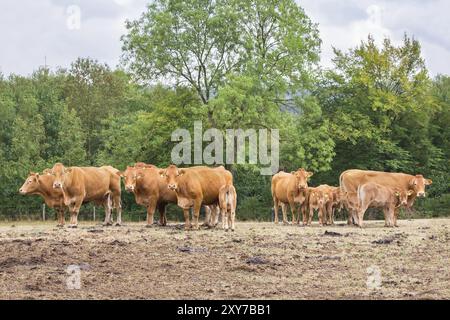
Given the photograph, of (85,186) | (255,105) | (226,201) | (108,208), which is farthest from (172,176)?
(255,105)

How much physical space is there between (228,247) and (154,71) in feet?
86.0

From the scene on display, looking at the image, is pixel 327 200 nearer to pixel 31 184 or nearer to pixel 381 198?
pixel 381 198

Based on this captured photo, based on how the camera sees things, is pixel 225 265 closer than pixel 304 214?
Yes

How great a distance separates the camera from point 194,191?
27766 millimetres

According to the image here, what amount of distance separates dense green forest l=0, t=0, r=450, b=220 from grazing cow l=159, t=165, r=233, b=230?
14.7m

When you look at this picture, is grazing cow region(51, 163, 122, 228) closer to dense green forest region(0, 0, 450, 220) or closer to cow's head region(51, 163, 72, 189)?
cow's head region(51, 163, 72, 189)

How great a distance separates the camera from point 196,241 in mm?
22562

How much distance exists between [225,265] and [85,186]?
13463 mm

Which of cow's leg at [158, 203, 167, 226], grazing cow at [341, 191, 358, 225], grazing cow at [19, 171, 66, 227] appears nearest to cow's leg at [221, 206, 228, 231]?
cow's leg at [158, 203, 167, 226]

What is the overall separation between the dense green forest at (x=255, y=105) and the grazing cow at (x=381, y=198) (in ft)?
43.6

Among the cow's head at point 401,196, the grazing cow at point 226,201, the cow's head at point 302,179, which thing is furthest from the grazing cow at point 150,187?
the cow's head at point 401,196

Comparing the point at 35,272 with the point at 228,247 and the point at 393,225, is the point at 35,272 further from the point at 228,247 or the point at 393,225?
the point at 393,225

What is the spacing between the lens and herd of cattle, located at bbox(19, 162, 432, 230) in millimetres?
28031

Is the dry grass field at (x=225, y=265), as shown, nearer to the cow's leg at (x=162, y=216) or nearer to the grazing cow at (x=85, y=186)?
the grazing cow at (x=85, y=186)
